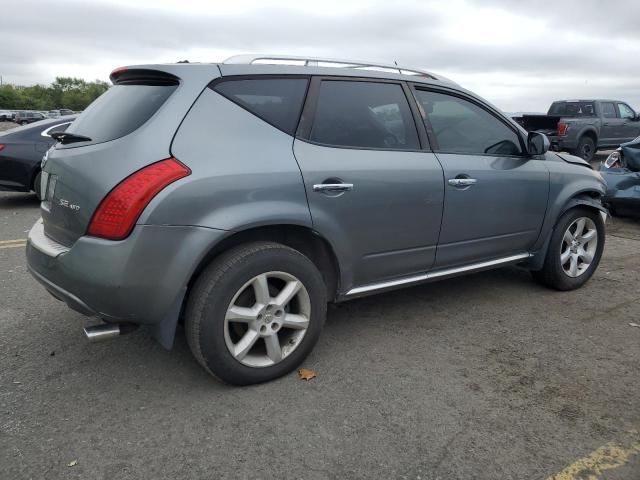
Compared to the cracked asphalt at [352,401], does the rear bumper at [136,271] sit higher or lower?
higher

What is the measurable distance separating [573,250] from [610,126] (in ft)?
42.2

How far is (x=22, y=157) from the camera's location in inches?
316

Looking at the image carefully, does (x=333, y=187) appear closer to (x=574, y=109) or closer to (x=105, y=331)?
(x=105, y=331)

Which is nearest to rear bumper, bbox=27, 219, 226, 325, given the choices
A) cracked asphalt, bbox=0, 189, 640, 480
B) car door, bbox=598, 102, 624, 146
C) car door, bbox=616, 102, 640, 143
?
cracked asphalt, bbox=0, 189, 640, 480

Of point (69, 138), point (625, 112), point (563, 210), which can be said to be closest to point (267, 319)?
point (69, 138)

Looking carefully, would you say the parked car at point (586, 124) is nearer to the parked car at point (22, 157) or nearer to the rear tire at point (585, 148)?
the rear tire at point (585, 148)

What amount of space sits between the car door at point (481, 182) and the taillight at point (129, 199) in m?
1.87

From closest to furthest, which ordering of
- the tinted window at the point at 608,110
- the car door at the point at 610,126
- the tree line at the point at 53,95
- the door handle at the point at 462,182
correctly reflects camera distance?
the door handle at the point at 462,182, the car door at the point at 610,126, the tinted window at the point at 608,110, the tree line at the point at 53,95

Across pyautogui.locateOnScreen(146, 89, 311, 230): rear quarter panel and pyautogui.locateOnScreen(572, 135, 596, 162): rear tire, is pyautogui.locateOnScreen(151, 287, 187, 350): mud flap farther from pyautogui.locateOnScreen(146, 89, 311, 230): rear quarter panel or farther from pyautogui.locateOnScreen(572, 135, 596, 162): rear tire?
pyautogui.locateOnScreen(572, 135, 596, 162): rear tire

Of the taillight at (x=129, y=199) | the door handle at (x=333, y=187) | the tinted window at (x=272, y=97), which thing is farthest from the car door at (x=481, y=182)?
the taillight at (x=129, y=199)

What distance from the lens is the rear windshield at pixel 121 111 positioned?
9.02 feet

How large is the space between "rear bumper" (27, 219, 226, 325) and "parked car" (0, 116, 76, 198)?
6.18 metres

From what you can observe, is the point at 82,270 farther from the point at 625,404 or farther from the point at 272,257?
the point at 625,404

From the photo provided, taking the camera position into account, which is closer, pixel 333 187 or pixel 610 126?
pixel 333 187
